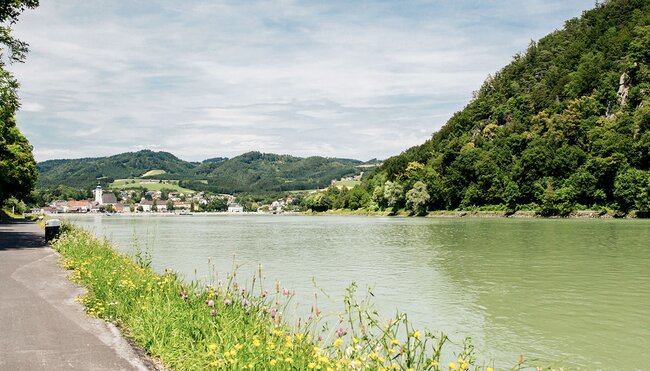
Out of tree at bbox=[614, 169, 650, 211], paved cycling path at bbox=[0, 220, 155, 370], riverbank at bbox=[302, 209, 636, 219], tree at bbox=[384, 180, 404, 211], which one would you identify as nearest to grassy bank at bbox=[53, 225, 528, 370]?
paved cycling path at bbox=[0, 220, 155, 370]

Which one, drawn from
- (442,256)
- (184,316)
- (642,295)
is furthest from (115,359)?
(442,256)

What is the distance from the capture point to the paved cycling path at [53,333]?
7000mm

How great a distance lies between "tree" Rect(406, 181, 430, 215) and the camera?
11794 centimetres

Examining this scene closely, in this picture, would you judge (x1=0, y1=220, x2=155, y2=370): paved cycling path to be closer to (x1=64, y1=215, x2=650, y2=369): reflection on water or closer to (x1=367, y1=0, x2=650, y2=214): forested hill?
(x1=64, y1=215, x2=650, y2=369): reflection on water

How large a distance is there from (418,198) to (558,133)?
109ft

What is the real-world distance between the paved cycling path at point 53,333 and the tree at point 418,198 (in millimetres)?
107962

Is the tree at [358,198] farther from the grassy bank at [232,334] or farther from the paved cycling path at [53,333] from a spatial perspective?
the grassy bank at [232,334]

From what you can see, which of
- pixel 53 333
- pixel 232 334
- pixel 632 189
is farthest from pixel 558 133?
pixel 53 333

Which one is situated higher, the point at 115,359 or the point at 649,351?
the point at 115,359

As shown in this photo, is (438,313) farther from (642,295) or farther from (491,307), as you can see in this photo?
(642,295)

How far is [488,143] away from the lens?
127m

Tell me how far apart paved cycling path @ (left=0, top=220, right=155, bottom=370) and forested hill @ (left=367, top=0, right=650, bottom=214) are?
8665cm

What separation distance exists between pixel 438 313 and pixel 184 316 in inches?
345

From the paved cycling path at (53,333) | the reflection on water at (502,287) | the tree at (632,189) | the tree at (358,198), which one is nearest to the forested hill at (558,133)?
the tree at (632,189)
